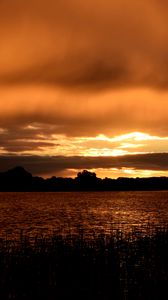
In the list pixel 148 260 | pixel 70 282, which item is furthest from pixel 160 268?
pixel 70 282

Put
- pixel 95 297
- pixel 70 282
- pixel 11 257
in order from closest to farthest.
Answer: pixel 95 297 < pixel 70 282 < pixel 11 257

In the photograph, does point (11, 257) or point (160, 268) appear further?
point (11, 257)

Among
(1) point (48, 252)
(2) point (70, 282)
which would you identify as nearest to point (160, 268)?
(2) point (70, 282)

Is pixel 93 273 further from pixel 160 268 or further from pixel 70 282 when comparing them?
pixel 160 268

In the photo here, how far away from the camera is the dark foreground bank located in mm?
13867

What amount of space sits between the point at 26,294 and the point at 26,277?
1.28 meters

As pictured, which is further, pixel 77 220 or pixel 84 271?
pixel 77 220

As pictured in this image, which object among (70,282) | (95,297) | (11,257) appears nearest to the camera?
(95,297)

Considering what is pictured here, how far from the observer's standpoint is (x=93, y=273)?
1548cm

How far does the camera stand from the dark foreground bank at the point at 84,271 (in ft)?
45.5

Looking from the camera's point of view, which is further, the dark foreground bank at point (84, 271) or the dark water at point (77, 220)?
the dark water at point (77, 220)

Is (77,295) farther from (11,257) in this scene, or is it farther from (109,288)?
(11,257)

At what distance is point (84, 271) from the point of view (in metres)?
15.9

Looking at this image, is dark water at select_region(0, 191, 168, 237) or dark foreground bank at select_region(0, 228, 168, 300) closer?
dark foreground bank at select_region(0, 228, 168, 300)
